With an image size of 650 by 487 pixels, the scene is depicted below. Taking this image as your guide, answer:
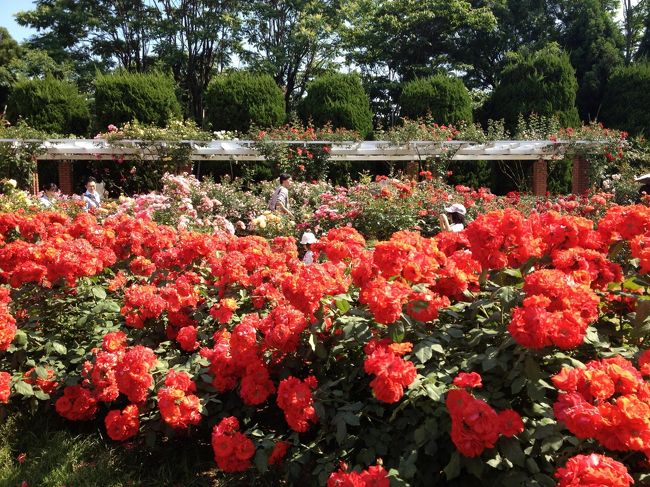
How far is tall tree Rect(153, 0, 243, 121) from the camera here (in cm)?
2495

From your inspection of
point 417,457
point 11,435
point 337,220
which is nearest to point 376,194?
point 337,220

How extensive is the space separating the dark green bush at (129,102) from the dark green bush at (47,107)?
2.54 ft

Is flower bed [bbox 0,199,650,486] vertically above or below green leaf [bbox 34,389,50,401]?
above

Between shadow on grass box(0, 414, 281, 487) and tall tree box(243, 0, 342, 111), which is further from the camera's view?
tall tree box(243, 0, 342, 111)

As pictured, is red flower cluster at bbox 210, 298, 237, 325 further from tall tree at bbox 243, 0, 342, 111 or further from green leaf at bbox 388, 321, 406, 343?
tall tree at bbox 243, 0, 342, 111

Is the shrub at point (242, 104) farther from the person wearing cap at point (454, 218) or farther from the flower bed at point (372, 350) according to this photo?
the flower bed at point (372, 350)

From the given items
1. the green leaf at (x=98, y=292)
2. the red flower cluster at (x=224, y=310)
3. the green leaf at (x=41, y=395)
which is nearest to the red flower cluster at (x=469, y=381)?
the red flower cluster at (x=224, y=310)

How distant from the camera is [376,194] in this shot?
28.1 ft

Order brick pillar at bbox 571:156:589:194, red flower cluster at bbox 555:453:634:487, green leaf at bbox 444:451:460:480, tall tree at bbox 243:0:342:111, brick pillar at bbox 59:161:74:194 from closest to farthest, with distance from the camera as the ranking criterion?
red flower cluster at bbox 555:453:634:487 → green leaf at bbox 444:451:460:480 → brick pillar at bbox 571:156:589:194 → brick pillar at bbox 59:161:74:194 → tall tree at bbox 243:0:342:111

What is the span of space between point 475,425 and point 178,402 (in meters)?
1.22

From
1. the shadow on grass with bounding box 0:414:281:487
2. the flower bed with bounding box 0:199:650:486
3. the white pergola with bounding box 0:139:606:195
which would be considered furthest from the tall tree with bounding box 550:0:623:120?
the shadow on grass with bounding box 0:414:281:487

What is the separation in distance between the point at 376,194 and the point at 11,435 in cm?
613

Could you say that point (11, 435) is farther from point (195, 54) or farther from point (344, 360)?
point (195, 54)

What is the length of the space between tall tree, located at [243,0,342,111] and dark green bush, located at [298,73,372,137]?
9221 mm
